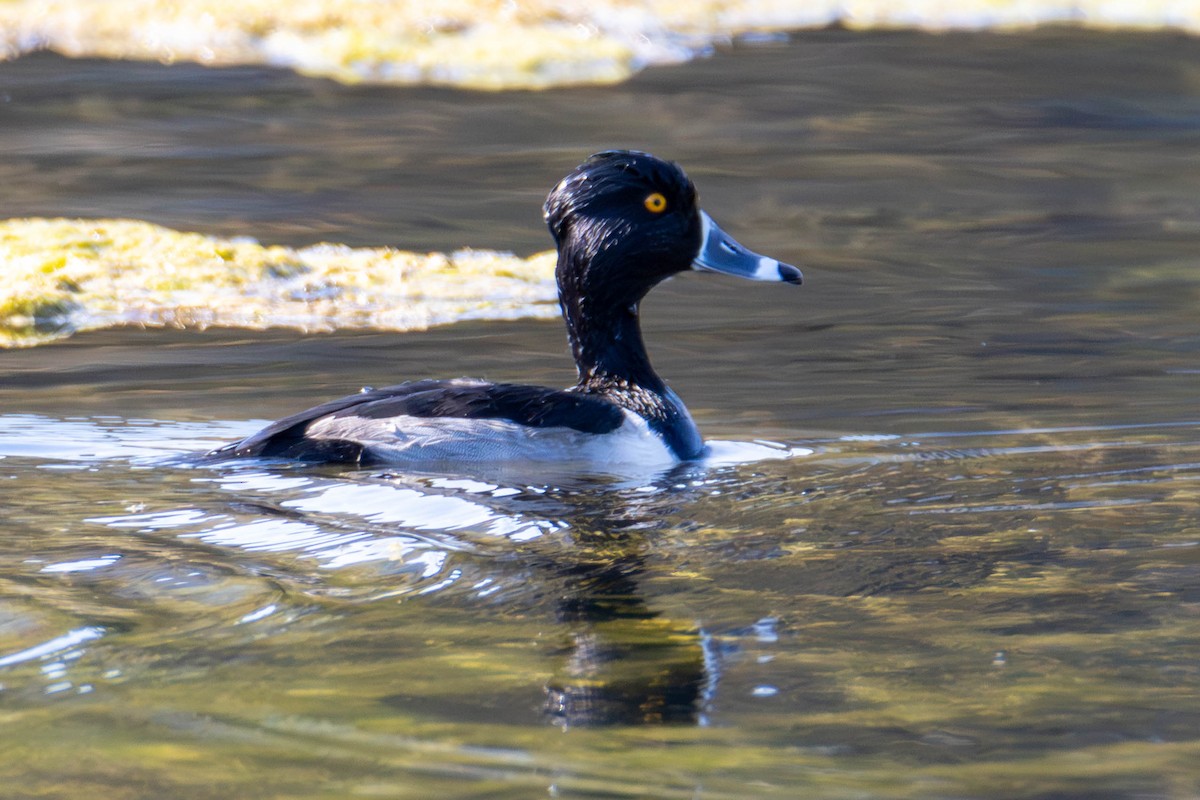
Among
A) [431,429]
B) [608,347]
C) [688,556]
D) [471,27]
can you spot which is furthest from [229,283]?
[471,27]

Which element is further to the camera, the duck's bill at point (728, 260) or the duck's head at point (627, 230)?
the duck's bill at point (728, 260)

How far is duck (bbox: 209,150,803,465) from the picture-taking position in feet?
20.2

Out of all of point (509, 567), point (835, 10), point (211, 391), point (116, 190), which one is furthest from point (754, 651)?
point (835, 10)

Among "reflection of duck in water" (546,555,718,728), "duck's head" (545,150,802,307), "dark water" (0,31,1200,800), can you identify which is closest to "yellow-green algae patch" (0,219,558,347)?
"dark water" (0,31,1200,800)

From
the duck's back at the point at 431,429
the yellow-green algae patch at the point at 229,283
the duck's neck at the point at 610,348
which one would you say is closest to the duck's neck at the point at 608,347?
the duck's neck at the point at 610,348

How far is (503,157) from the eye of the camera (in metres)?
14.3

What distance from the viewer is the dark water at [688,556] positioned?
354cm

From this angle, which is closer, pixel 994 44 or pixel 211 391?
pixel 211 391

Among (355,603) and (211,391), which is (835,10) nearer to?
(211,391)

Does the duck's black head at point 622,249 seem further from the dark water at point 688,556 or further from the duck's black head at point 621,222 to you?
the dark water at point 688,556

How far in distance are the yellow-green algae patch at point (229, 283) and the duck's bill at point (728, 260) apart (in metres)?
2.65

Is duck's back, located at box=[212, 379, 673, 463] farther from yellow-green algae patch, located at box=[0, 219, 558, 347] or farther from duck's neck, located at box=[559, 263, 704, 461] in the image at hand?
yellow-green algae patch, located at box=[0, 219, 558, 347]

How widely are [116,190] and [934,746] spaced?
10468mm

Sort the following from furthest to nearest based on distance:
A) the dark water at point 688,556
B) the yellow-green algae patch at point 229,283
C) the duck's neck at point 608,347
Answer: the yellow-green algae patch at point 229,283 < the duck's neck at point 608,347 < the dark water at point 688,556
